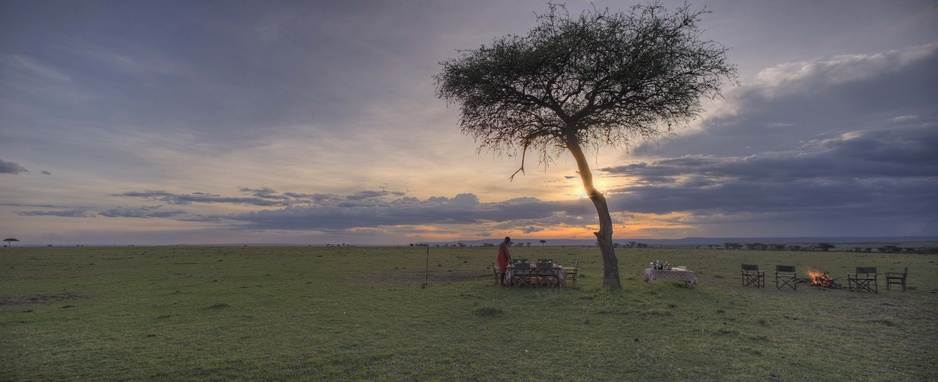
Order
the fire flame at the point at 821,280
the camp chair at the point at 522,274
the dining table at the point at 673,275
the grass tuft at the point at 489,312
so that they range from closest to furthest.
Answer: the grass tuft at the point at 489,312
the dining table at the point at 673,275
the camp chair at the point at 522,274
the fire flame at the point at 821,280

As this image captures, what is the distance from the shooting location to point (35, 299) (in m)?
19.9

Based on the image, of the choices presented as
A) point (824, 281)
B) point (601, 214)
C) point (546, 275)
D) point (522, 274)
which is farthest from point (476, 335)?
point (824, 281)

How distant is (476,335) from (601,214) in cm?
1290

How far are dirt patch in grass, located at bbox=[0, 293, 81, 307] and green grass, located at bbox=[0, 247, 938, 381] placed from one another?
108 mm

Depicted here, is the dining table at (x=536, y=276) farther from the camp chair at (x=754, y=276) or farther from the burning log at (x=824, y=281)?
the burning log at (x=824, y=281)

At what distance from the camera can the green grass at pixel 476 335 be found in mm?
8812

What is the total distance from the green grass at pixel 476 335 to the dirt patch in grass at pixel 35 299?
0.35 ft

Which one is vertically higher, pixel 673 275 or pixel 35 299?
pixel 673 275

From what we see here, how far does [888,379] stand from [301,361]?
38.9 ft

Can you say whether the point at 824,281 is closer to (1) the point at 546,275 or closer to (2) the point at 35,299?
(1) the point at 546,275

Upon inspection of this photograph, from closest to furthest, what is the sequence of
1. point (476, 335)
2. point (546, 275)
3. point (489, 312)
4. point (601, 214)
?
1. point (476, 335)
2. point (489, 312)
3. point (546, 275)
4. point (601, 214)

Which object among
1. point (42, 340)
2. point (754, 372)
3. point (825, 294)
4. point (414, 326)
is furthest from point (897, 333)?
point (42, 340)

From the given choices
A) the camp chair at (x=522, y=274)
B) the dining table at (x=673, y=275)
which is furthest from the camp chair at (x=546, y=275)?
the dining table at (x=673, y=275)

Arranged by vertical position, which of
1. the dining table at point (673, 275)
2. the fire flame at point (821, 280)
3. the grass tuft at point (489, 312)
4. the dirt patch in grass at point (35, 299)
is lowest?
the dirt patch in grass at point (35, 299)
